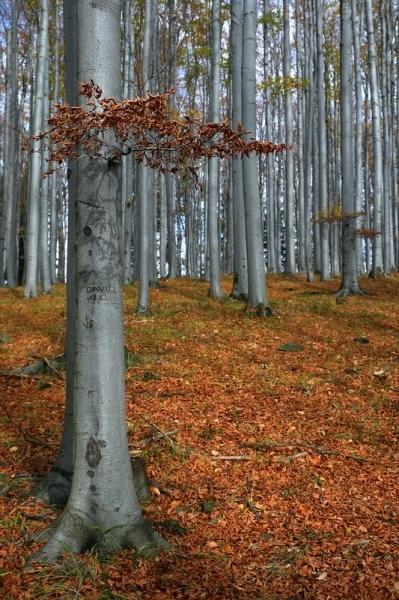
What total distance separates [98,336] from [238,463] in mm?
2053

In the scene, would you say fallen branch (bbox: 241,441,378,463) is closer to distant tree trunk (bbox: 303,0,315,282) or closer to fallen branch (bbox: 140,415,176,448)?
fallen branch (bbox: 140,415,176,448)

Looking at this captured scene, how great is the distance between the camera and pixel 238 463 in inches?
162

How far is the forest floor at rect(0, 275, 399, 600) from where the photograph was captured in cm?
268

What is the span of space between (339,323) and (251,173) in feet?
11.1

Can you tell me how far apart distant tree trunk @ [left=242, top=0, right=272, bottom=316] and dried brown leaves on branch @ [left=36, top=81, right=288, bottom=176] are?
6456 mm

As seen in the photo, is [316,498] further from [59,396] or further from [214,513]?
[59,396]

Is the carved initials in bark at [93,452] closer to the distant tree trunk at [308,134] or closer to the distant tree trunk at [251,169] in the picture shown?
the distant tree trunk at [251,169]

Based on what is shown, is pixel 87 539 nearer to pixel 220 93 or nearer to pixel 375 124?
pixel 220 93

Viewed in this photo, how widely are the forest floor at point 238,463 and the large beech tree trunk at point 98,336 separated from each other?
0.18m

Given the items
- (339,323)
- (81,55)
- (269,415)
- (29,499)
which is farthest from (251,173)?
(29,499)

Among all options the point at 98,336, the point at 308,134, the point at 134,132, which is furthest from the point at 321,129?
the point at 98,336

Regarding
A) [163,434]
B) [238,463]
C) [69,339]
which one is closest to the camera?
[69,339]

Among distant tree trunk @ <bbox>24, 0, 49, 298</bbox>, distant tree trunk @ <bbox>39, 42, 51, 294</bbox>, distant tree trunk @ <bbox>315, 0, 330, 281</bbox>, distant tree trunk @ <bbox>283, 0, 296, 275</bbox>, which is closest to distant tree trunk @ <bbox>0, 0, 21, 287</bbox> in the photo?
distant tree trunk @ <bbox>39, 42, 51, 294</bbox>

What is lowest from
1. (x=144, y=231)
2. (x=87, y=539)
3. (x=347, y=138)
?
(x=87, y=539)
